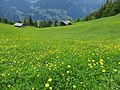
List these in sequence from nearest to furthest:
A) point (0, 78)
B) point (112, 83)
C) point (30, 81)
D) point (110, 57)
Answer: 1. point (112, 83)
2. point (30, 81)
3. point (0, 78)
4. point (110, 57)

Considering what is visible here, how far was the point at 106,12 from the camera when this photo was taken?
138000 millimetres

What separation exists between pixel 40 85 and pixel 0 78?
185 cm

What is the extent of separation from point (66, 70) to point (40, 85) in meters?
1.22

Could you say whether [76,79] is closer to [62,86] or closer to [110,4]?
→ [62,86]

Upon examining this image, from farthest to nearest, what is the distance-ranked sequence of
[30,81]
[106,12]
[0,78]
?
[106,12] → [0,78] → [30,81]

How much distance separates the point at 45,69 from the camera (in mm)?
9469

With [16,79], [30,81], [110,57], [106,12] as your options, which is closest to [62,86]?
[30,81]

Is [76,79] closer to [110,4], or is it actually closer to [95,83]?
[95,83]

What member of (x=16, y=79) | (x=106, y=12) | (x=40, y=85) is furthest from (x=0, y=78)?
(x=106, y=12)

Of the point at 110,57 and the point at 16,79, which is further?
the point at 110,57

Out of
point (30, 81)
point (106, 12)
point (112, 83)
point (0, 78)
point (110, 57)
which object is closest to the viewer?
point (112, 83)

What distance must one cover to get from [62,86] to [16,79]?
5.94 ft

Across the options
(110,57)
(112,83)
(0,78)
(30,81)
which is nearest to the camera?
(112,83)

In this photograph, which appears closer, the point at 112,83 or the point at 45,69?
the point at 112,83
